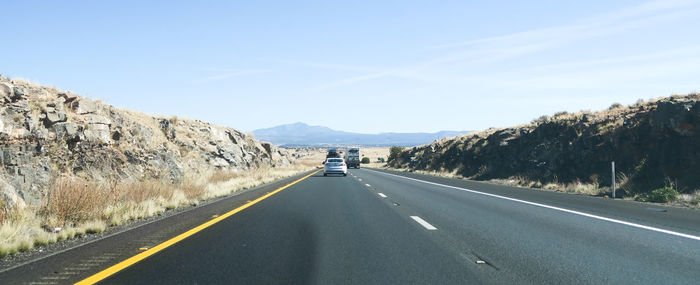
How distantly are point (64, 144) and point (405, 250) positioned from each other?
15493 mm

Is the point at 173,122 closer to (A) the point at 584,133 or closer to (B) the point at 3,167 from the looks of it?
(B) the point at 3,167

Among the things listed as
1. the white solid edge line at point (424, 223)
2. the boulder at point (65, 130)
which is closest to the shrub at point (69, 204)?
the white solid edge line at point (424, 223)

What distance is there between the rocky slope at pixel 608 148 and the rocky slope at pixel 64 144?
19.7m

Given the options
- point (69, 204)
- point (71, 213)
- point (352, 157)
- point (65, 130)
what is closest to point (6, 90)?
point (65, 130)

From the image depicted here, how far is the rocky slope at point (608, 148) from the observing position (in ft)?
60.4

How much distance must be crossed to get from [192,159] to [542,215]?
23.1 metres

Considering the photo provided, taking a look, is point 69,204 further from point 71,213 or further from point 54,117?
point 54,117

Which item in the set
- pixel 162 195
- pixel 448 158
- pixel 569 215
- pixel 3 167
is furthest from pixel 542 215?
pixel 448 158

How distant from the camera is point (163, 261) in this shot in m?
5.87

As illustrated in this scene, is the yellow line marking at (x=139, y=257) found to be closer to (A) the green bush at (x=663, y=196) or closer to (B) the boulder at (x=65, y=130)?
(B) the boulder at (x=65, y=130)

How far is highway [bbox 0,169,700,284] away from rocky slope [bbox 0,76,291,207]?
21.4ft

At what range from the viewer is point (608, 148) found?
933 inches

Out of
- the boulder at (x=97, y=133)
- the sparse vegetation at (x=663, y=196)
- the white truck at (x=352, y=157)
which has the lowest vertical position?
the white truck at (x=352, y=157)

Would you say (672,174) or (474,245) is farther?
(672,174)
